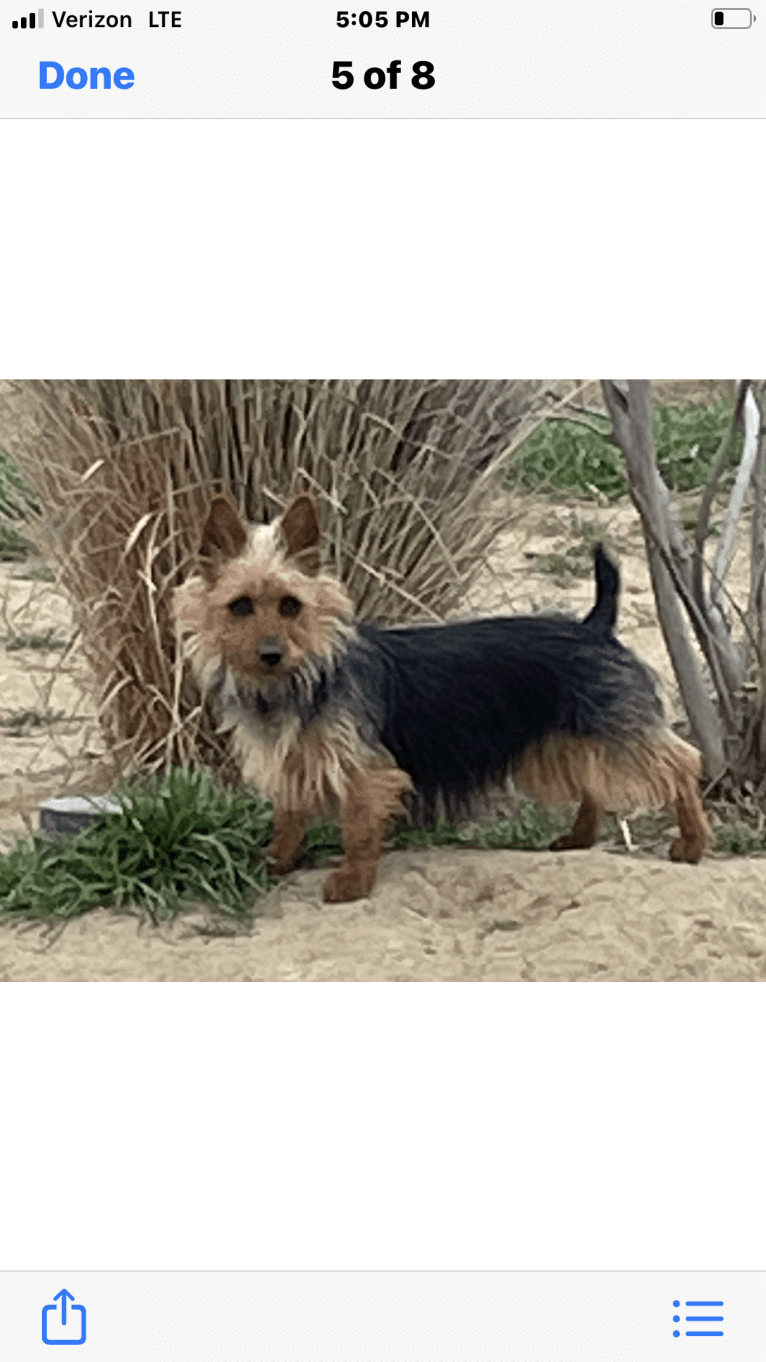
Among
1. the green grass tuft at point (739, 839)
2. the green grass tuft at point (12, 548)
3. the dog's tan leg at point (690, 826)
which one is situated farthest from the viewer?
the green grass tuft at point (12, 548)

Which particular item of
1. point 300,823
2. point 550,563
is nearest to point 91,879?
point 300,823

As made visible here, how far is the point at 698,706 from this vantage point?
18.2ft

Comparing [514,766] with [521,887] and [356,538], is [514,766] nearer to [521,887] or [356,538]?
[521,887]

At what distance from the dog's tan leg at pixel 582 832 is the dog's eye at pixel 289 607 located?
39.1 inches

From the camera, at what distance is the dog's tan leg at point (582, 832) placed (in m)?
5.04

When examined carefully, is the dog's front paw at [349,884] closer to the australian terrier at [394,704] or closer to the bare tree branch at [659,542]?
the australian terrier at [394,704]

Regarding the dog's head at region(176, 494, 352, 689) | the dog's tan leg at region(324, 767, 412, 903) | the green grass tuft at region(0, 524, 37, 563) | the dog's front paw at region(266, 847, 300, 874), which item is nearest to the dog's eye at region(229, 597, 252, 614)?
the dog's head at region(176, 494, 352, 689)

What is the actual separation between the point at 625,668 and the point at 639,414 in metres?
0.91

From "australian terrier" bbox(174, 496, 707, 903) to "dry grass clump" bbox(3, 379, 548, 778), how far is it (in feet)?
1.51

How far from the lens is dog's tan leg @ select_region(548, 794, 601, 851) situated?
16.5 ft

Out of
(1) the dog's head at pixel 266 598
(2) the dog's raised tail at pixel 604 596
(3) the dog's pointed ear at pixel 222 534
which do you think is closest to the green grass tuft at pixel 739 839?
(2) the dog's raised tail at pixel 604 596

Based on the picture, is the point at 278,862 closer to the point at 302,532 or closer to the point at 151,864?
the point at 151,864

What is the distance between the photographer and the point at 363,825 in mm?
4590

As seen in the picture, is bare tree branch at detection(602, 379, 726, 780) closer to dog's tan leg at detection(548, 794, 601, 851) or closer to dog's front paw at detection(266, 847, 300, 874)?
dog's tan leg at detection(548, 794, 601, 851)
